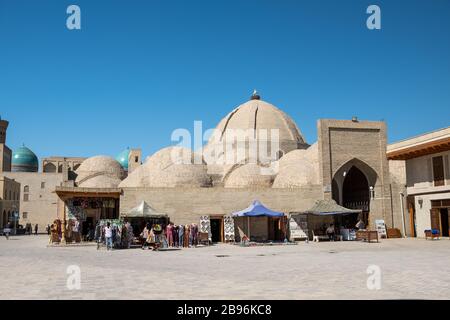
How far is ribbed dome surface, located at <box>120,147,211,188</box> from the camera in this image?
30578 mm

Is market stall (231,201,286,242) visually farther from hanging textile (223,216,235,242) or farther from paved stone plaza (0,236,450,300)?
paved stone plaza (0,236,450,300)

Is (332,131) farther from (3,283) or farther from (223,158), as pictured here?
(3,283)

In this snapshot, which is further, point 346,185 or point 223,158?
point 223,158

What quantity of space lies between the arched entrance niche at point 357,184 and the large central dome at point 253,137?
8376mm

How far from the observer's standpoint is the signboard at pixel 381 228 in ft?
89.7

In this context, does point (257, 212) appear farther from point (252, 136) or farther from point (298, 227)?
point (252, 136)

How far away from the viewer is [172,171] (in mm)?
30953

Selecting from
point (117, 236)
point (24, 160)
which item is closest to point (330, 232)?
point (117, 236)

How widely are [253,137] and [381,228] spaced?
1516cm

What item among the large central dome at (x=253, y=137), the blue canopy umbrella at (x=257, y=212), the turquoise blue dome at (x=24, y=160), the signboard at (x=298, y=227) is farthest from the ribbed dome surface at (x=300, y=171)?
the turquoise blue dome at (x=24, y=160)

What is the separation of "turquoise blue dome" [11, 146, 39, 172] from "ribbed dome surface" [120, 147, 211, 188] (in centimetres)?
3165
